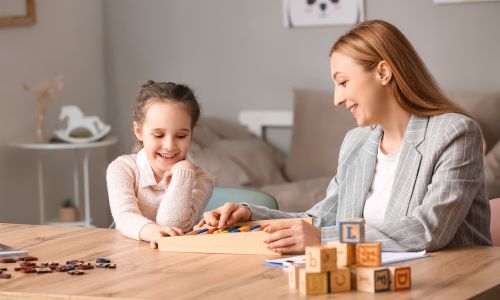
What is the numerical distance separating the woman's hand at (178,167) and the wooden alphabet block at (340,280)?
86cm

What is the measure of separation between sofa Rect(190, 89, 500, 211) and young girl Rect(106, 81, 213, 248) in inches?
75.4

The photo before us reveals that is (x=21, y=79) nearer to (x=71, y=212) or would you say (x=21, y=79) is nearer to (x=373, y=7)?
(x=71, y=212)

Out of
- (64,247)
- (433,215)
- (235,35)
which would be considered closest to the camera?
(433,215)

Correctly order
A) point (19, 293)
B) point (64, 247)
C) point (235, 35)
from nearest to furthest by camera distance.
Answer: point (19, 293), point (64, 247), point (235, 35)

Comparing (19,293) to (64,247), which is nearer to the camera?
(19,293)

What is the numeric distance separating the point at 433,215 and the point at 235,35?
131 inches

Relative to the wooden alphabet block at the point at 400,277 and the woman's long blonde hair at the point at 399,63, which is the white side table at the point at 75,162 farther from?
the wooden alphabet block at the point at 400,277

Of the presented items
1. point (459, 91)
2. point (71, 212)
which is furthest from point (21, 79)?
point (459, 91)

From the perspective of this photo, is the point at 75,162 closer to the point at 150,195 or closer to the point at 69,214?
the point at 69,214

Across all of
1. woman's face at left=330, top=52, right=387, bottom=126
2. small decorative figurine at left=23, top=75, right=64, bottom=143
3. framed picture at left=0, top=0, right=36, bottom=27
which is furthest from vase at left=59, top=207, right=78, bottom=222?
woman's face at left=330, top=52, right=387, bottom=126

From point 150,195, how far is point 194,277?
682 mm

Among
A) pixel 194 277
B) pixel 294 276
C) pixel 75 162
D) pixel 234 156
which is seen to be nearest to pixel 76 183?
pixel 75 162

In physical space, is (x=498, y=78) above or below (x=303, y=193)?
above

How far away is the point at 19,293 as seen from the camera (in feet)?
6.35
